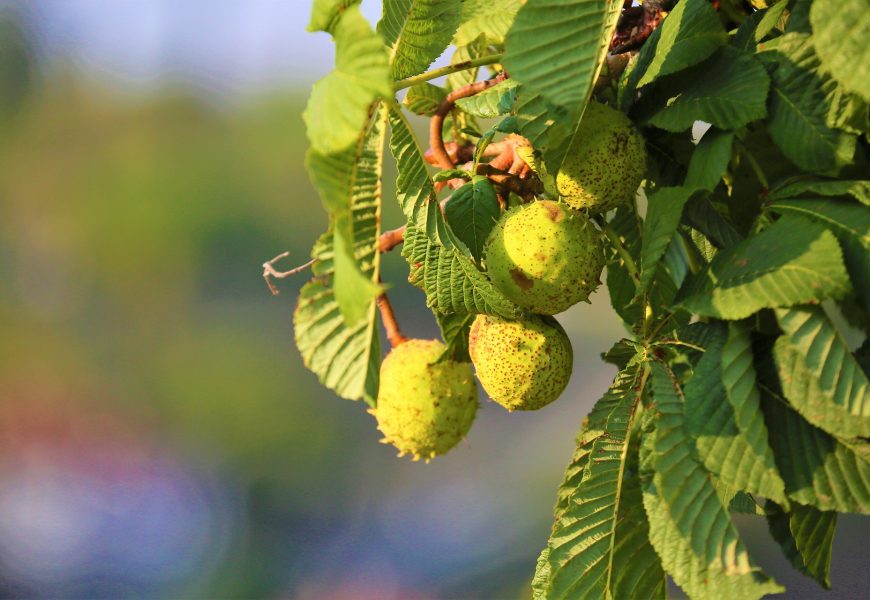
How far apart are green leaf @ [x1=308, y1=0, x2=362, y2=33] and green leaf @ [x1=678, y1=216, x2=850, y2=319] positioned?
23 centimetres

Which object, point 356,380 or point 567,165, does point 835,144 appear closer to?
point 567,165

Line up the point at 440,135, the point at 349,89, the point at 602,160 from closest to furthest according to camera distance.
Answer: the point at 349,89, the point at 602,160, the point at 440,135

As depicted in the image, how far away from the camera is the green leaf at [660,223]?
44 cm

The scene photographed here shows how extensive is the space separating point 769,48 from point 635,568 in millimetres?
294

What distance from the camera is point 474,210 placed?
0.54 metres

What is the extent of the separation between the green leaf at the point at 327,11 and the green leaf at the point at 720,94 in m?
0.18

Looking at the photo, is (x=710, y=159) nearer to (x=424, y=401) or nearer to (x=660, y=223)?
(x=660, y=223)

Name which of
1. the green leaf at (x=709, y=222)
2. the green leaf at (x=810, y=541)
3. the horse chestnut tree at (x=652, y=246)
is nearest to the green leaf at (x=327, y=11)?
the horse chestnut tree at (x=652, y=246)

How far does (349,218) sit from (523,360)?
8.1 inches

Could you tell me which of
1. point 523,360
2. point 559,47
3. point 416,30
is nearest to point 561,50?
point 559,47

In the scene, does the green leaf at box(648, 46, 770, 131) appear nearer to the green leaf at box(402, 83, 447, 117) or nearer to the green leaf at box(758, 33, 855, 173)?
the green leaf at box(758, 33, 855, 173)

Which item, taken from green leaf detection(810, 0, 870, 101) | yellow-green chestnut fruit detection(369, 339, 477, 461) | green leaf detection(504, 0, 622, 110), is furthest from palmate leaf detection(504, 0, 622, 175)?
yellow-green chestnut fruit detection(369, 339, 477, 461)

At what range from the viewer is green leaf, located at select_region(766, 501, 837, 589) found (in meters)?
0.46

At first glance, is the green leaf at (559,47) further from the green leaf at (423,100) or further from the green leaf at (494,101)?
the green leaf at (423,100)
